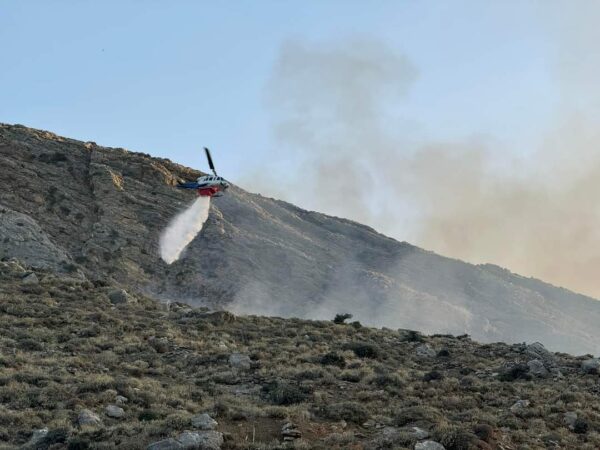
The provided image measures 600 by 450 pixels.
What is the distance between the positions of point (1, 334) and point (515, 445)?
76.7ft

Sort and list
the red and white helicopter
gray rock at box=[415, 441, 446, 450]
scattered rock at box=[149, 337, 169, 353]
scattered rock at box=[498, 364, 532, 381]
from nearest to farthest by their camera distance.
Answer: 1. gray rock at box=[415, 441, 446, 450]
2. scattered rock at box=[498, 364, 532, 381]
3. scattered rock at box=[149, 337, 169, 353]
4. the red and white helicopter

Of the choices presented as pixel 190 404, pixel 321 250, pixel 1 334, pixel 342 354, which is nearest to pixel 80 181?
pixel 321 250

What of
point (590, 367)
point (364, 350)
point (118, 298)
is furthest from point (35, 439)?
point (590, 367)

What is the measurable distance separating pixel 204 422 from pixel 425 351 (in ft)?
61.0

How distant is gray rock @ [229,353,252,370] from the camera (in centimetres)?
2694

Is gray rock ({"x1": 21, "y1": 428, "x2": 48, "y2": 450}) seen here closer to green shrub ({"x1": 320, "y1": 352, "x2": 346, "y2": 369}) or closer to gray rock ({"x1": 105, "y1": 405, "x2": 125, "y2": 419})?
gray rock ({"x1": 105, "y1": 405, "x2": 125, "y2": 419})

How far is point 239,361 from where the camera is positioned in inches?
1080

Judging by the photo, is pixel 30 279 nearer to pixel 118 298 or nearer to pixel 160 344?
pixel 118 298

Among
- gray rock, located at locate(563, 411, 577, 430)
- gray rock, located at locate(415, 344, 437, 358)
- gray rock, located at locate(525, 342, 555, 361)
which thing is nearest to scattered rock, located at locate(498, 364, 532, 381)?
gray rock, located at locate(525, 342, 555, 361)

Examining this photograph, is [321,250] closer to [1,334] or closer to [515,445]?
[1,334]

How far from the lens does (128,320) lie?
115ft

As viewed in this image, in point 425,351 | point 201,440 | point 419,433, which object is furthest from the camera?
point 425,351

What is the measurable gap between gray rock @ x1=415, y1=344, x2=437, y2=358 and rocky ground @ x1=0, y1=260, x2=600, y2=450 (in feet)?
0.39

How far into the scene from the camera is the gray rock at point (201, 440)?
15.2 m
